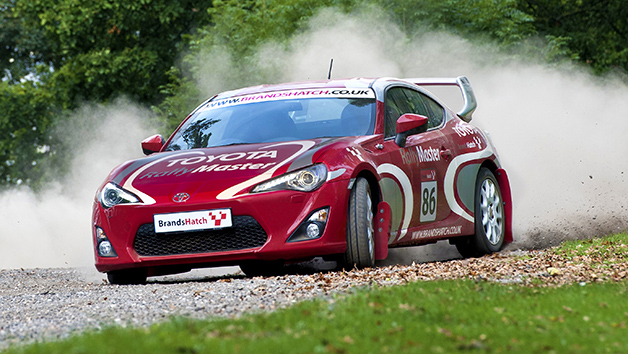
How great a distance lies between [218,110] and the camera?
9398mm

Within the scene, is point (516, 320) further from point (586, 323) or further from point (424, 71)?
point (424, 71)

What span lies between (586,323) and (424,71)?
1675 centimetres

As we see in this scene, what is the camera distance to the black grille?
765 centimetres

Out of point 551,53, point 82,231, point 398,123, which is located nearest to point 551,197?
point 398,123

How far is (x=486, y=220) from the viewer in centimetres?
1018

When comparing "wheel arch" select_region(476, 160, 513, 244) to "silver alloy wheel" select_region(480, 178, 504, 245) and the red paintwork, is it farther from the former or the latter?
the red paintwork

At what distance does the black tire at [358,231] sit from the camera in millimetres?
7770

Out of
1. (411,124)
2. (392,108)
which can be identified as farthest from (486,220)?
(411,124)

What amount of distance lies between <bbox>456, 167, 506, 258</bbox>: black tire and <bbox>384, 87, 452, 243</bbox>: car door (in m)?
0.69

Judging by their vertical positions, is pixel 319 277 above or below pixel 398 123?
below

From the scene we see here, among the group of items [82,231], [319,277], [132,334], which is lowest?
[82,231]

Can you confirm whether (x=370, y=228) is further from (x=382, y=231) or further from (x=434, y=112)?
(x=434, y=112)

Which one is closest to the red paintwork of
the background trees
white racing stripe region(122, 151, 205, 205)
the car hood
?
the car hood

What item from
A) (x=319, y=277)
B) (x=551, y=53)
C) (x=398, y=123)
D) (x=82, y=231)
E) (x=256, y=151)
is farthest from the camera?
(x=551, y=53)
